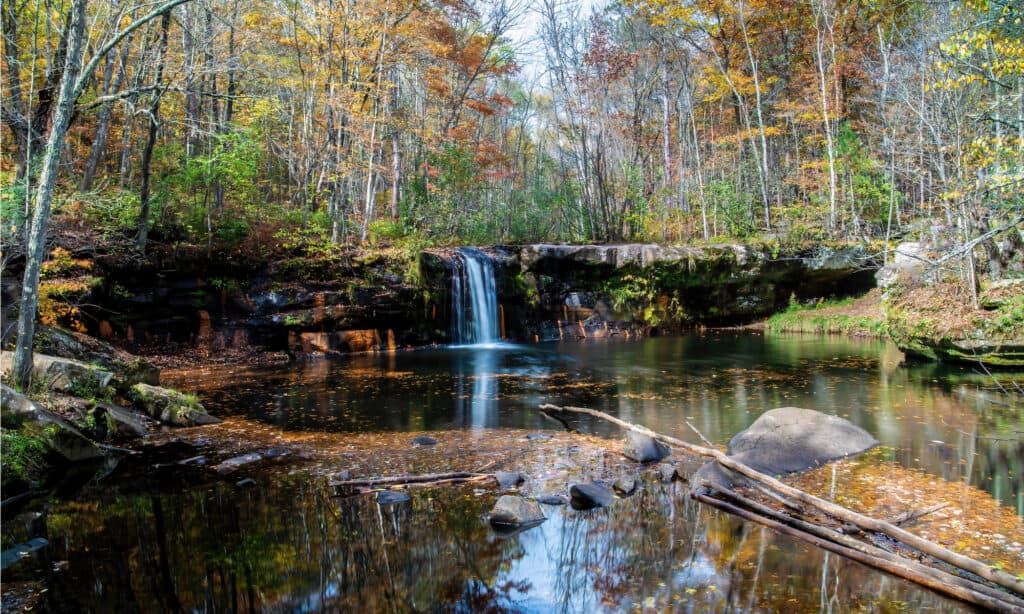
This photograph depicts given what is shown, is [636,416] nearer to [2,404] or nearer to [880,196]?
[2,404]

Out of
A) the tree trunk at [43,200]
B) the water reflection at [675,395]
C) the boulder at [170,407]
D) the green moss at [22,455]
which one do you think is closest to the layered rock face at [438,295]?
the water reflection at [675,395]

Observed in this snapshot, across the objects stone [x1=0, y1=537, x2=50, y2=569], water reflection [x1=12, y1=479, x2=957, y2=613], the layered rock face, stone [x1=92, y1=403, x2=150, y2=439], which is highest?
the layered rock face

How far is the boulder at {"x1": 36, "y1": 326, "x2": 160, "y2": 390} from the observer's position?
8.33 meters

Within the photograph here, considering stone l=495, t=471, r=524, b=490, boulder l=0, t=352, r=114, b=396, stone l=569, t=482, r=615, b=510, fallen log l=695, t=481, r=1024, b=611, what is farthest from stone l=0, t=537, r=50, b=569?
fallen log l=695, t=481, r=1024, b=611

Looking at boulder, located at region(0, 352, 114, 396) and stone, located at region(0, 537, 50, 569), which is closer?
stone, located at region(0, 537, 50, 569)

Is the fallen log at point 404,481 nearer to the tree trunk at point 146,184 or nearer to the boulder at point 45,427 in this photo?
the boulder at point 45,427

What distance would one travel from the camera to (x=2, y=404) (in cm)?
526

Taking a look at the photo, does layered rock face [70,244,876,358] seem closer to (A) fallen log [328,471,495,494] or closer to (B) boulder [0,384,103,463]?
(B) boulder [0,384,103,463]

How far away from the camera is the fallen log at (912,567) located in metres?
2.91

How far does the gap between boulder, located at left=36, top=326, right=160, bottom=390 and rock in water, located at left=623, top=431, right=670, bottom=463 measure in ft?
22.6

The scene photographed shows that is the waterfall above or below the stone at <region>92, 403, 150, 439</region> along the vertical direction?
above

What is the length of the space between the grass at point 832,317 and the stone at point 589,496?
15832 millimetres

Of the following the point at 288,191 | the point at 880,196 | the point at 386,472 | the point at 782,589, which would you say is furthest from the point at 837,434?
the point at 288,191

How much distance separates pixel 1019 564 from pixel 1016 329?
8.42m
